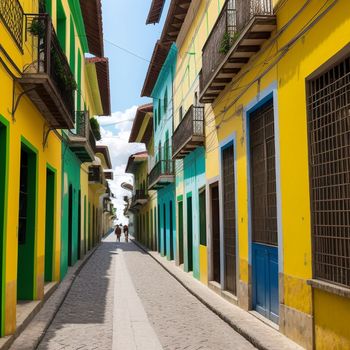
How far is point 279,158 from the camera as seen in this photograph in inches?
285

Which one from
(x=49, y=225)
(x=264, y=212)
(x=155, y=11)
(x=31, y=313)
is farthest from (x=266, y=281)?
(x=155, y=11)

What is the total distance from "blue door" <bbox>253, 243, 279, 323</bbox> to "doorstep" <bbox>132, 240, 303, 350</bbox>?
21 centimetres

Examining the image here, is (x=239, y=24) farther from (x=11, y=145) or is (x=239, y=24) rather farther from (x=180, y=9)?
(x=180, y=9)

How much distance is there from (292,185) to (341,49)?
79.0 inches

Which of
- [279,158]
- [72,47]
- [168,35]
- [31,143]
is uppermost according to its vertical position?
[168,35]

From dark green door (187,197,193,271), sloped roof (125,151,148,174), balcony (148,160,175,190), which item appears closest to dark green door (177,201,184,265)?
dark green door (187,197,193,271)

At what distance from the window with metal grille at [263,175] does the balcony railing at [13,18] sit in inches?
149

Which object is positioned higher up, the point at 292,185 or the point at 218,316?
the point at 292,185

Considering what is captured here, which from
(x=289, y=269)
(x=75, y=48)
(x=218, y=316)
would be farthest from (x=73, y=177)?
(x=289, y=269)

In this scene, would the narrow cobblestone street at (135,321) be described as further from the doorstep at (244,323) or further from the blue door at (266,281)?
the blue door at (266,281)

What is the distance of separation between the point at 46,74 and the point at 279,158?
3.55 meters

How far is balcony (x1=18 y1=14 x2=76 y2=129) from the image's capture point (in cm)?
761

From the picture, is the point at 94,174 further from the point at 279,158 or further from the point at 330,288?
the point at 330,288

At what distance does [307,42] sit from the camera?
20.5 feet
